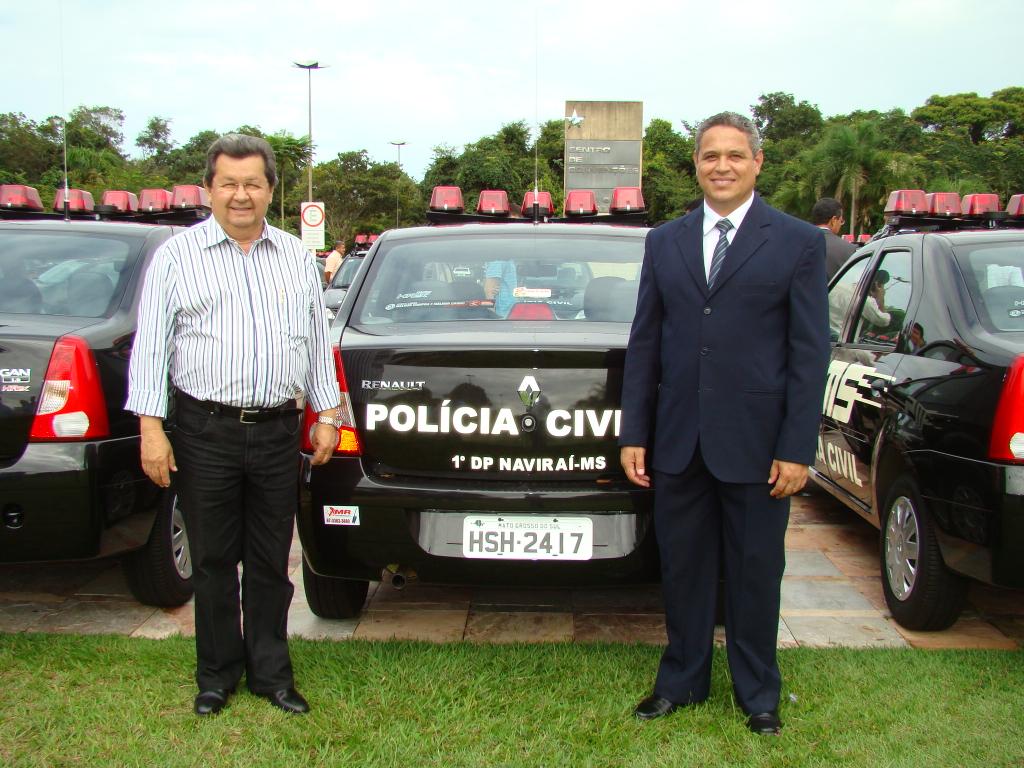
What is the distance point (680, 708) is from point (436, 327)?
4.92ft

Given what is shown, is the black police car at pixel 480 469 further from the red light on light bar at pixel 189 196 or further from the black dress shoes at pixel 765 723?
the red light on light bar at pixel 189 196

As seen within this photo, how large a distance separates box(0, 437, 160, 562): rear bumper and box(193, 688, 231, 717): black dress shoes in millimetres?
762

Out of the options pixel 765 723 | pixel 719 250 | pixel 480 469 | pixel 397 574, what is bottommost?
pixel 765 723

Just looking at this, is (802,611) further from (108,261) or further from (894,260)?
(108,261)

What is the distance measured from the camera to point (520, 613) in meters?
3.88

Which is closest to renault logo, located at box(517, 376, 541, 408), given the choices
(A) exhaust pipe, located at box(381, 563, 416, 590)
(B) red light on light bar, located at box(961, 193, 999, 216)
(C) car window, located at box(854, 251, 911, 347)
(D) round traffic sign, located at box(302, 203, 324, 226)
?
(A) exhaust pipe, located at box(381, 563, 416, 590)

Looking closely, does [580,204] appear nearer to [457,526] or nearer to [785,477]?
[457,526]

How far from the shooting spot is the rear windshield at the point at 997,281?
11.3 ft

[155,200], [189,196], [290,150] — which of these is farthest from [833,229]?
[290,150]

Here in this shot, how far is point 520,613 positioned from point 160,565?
1.46 meters

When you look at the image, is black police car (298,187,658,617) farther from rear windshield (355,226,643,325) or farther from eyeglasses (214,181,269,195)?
eyeglasses (214,181,269,195)

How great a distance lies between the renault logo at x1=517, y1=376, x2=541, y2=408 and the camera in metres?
3.02

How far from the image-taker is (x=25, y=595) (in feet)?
13.3

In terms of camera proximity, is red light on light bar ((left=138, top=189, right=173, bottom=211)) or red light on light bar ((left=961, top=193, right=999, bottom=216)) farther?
red light on light bar ((left=138, top=189, right=173, bottom=211))
